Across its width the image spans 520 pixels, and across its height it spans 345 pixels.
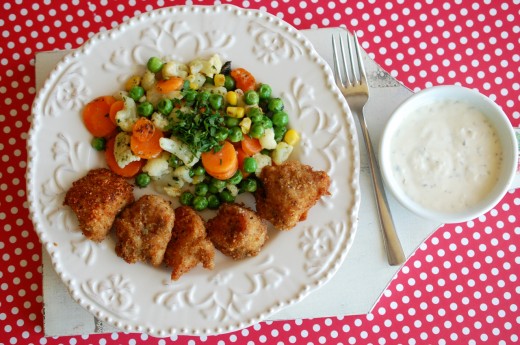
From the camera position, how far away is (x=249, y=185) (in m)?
3.70

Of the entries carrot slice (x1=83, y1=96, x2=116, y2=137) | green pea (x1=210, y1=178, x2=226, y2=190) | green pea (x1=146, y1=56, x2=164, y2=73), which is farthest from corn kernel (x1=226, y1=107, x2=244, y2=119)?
carrot slice (x1=83, y1=96, x2=116, y2=137)

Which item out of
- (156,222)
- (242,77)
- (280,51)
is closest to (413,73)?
(280,51)

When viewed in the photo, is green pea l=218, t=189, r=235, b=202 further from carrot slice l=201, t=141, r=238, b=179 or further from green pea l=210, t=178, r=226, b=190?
carrot slice l=201, t=141, r=238, b=179

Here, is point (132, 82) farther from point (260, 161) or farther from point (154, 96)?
point (260, 161)

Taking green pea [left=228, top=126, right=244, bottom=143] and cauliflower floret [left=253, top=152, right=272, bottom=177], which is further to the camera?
cauliflower floret [left=253, top=152, right=272, bottom=177]

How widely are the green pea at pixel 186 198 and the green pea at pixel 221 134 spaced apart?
0.47 meters

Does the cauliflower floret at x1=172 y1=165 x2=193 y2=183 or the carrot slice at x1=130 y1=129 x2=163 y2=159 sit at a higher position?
the carrot slice at x1=130 y1=129 x2=163 y2=159

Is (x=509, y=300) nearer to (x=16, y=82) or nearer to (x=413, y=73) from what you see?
(x=413, y=73)

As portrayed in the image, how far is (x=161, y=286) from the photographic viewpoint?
3.71 metres

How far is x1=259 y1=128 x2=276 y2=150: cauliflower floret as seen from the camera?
366 cm

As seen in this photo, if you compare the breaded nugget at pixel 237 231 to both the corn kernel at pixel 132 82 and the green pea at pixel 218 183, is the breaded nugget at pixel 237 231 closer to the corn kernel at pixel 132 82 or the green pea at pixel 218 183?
the green pea at pixel 218 183

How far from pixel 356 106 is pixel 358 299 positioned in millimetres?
1439

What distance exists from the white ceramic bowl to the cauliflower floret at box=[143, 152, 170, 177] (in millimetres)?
1469

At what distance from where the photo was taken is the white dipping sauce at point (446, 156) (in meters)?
Answer: 3.73
